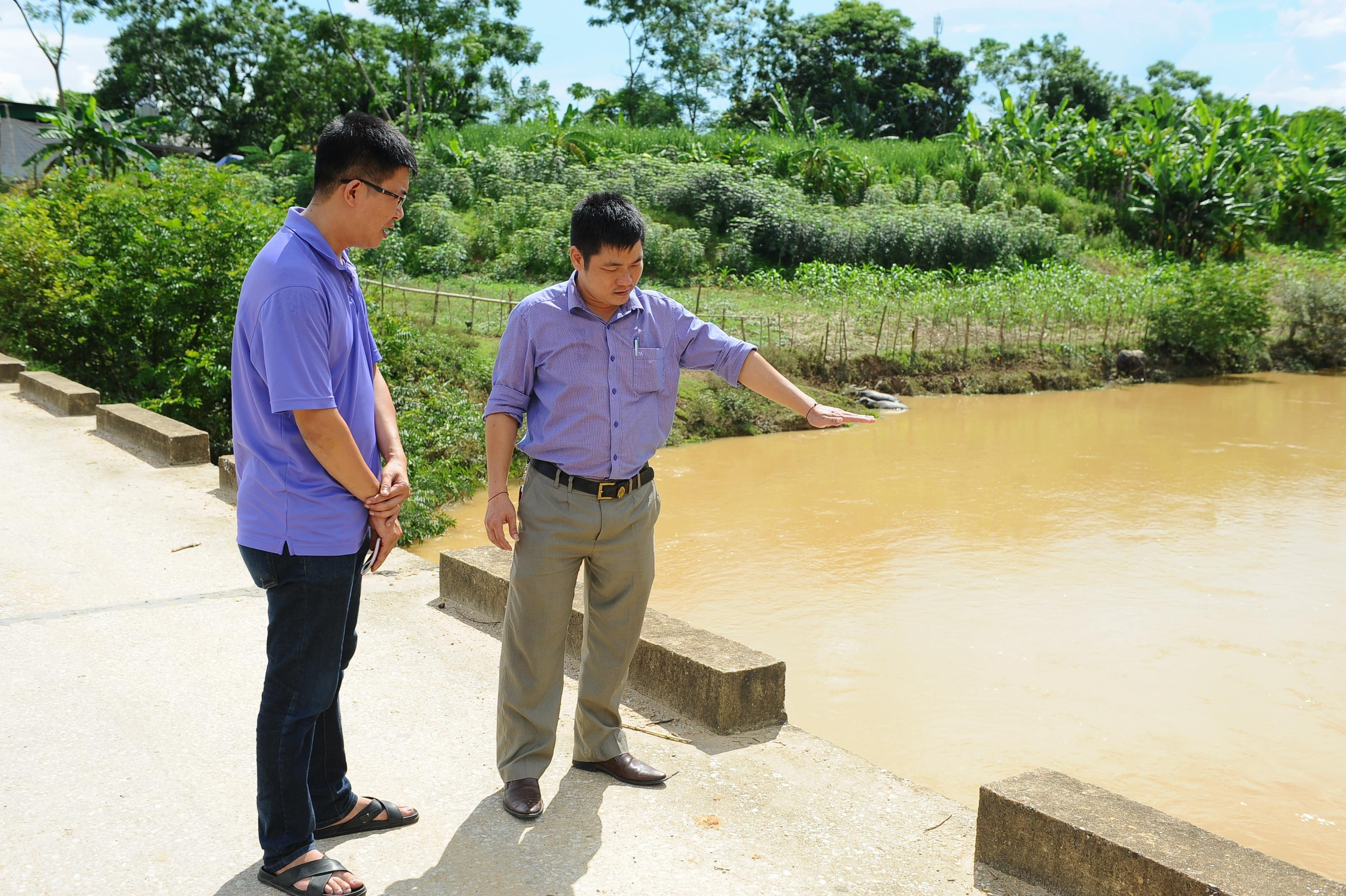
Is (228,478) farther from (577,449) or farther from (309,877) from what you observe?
(309,877)

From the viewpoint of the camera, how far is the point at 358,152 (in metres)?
2.40

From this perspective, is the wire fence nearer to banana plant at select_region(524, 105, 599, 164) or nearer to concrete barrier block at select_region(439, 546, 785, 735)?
banana plant at select_region(524, 105, 599, 164)

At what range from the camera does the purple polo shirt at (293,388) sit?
90.0 inches

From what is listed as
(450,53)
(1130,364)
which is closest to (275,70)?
(450,53)

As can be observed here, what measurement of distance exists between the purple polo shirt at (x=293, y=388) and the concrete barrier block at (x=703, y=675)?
1252 millimetres

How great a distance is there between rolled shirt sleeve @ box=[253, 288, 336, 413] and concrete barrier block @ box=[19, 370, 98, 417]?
25.8 feet

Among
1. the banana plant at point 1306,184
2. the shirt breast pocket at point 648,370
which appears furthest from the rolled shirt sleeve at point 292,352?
the banana plant at point 1306,184

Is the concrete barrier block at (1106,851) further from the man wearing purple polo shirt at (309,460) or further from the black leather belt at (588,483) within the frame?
the man wearing purple polo shirt at (309,460)

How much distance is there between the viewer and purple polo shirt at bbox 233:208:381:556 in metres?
2.29

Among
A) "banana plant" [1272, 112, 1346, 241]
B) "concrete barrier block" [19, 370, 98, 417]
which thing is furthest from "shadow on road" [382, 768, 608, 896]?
"banana plant" [1272, 112, 1346, 241]

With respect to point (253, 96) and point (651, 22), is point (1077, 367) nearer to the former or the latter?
point (651, 22)

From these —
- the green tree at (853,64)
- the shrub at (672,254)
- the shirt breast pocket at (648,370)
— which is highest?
the green tree at (853,64)

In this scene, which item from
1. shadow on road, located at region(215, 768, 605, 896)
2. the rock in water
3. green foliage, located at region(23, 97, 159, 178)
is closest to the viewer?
shadow on road, located at region(215, 768, 605, 896)

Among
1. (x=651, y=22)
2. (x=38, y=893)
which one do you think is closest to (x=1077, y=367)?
(x=38, y=893)
